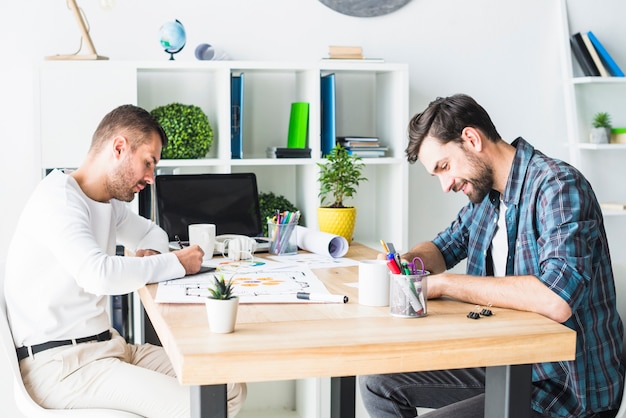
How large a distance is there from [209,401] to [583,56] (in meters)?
3.04

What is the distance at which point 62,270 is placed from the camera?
211 centimetres

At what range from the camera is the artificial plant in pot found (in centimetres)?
289

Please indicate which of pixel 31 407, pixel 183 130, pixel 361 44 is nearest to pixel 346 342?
pixel 31 407

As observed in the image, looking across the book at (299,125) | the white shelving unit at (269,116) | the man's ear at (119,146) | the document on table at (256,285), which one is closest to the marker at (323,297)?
the document on table at (256,285)

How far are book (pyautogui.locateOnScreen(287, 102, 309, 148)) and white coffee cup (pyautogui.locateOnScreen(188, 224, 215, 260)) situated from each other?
3.13 ft

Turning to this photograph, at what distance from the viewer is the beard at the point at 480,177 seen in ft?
6.84

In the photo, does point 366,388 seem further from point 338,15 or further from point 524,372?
point 338,15

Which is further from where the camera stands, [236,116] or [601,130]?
[601,130]

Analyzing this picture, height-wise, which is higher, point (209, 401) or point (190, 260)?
point (190, 260)

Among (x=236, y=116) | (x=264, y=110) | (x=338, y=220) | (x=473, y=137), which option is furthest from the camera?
(x=264, y=110)

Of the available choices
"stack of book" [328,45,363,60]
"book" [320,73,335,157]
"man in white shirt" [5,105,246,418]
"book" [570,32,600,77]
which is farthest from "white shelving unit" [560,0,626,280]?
"man in white shirt" [5,105,246,418]

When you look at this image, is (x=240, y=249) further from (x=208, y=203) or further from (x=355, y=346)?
(x=355, y=346)

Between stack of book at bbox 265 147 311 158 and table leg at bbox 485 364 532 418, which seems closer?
table leg at bbox 485 364 532 418

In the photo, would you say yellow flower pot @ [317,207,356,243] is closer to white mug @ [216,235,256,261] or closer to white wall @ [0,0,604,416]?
white mug @ [216,235,256,261]
